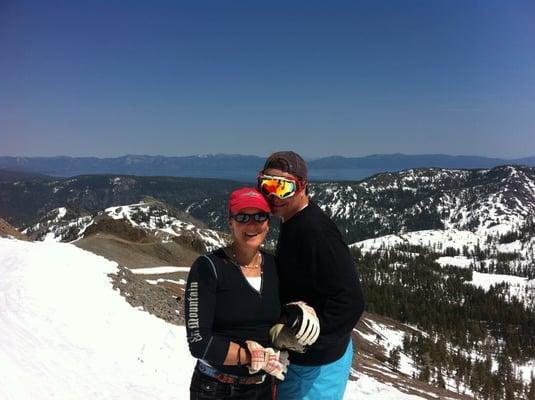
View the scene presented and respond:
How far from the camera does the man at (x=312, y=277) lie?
181 inches

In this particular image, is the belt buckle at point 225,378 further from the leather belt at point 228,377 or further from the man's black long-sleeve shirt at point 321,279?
the man's black long-sleeve shirt at point 321,279

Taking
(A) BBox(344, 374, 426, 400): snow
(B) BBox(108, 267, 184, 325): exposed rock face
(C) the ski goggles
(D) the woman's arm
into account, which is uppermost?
(C) the ski goggles

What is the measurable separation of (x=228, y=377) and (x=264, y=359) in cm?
58

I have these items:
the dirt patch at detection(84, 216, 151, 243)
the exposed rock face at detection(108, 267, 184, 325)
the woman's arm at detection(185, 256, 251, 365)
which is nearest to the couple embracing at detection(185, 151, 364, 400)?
the woman's arm at detection(185, 256, 251, 365)

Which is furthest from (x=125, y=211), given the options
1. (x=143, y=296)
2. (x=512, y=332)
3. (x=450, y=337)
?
(x=512, y=332)

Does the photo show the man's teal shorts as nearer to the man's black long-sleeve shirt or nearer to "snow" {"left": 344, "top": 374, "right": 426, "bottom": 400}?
the man's black long-sleeve shirt

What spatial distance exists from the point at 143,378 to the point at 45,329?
421 centimetres

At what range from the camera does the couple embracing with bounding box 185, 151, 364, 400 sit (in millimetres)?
4383

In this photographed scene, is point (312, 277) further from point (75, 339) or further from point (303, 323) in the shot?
point (75, 339)

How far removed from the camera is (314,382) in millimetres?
4953

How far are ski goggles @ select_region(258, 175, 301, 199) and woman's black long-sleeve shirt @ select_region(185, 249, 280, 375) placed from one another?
1016 mm

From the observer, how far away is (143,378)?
43.4ft

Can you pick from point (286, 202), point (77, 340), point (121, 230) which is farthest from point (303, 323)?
point (121, 230)

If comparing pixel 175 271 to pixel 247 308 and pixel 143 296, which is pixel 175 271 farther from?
pixel 247 308
